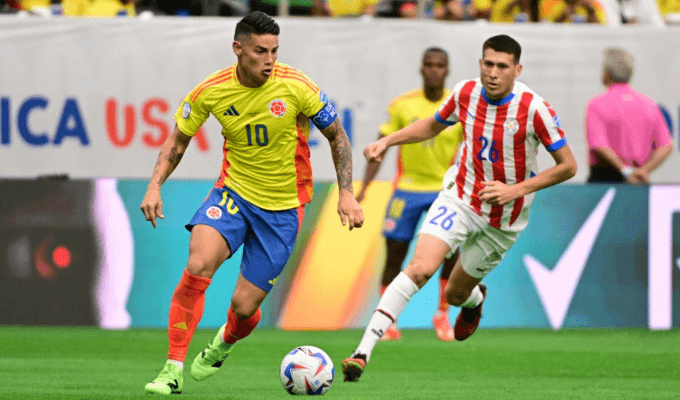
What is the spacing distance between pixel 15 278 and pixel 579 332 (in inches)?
207

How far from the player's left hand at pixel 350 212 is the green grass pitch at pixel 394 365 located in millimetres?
996

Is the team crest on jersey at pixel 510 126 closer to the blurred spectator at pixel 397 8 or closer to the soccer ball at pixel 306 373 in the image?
the soccer ball at pixel 306 373

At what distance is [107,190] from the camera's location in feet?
34.4

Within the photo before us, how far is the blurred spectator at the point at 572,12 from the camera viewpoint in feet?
44.4

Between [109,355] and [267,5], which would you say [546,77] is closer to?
[267,5]

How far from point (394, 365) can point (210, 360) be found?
1.75m

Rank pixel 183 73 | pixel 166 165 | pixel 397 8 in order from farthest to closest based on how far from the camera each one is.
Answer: pixel 397 8, pixel 183 73, pixel 166 165

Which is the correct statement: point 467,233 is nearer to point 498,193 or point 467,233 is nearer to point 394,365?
point 498,193

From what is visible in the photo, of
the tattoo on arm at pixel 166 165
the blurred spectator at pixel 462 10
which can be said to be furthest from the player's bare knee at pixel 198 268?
the blurred spectator at pixel 462 10

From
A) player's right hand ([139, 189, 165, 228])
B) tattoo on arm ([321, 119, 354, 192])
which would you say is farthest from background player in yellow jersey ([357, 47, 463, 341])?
player's right hand ([139, 189, 165, 228])

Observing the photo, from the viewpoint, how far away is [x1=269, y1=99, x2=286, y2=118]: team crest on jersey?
668cm

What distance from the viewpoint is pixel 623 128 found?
35.6 ft

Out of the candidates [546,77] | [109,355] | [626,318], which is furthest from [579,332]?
[109,355]

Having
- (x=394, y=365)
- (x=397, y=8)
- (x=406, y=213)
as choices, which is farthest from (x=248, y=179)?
(x=397, y=8)
